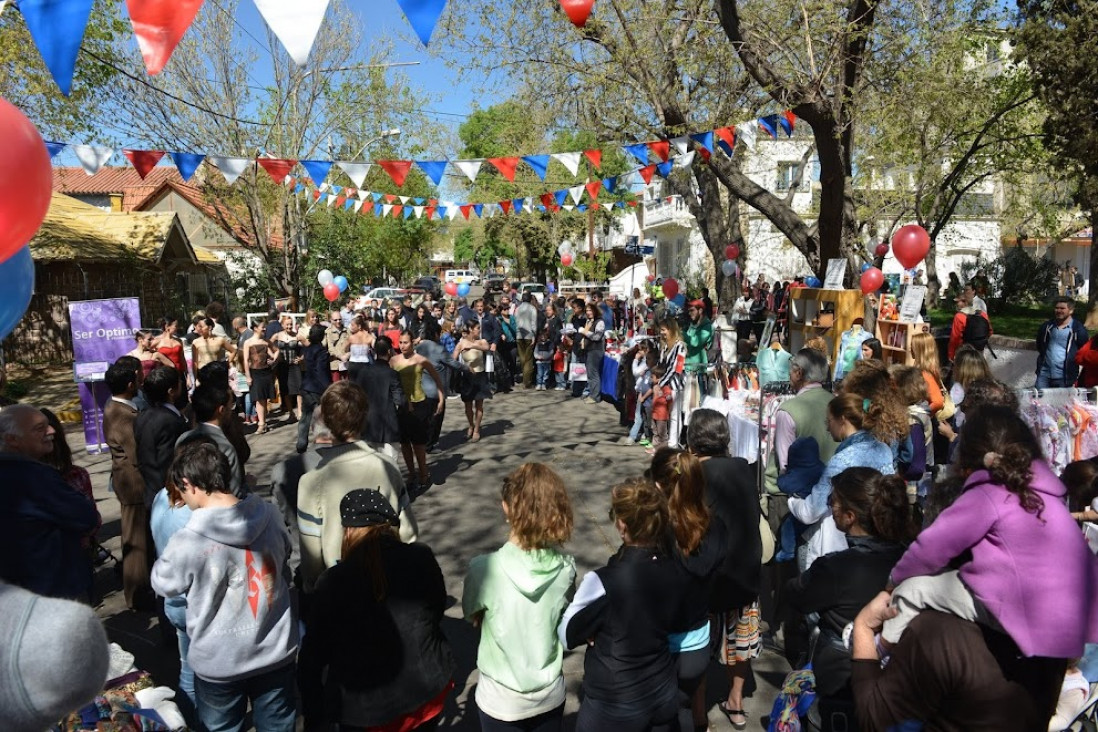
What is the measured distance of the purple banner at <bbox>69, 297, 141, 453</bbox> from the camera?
9.92 metres

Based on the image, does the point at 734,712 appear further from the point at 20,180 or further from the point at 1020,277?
the point at 1020,277

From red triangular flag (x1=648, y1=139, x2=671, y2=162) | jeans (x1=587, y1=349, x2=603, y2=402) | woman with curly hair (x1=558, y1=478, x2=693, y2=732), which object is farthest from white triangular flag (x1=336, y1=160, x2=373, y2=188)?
woman with curly hair (x1=558, y1=478, x2=693, y2=732)

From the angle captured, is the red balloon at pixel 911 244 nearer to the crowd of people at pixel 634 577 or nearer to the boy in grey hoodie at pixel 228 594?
the crowd of people at pixel 634 577

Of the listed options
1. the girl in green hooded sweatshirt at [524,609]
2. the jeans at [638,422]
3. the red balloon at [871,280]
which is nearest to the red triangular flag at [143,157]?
the jeans at [638,422]

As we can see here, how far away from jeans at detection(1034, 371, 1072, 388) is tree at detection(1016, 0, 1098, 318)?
4879 millimetres

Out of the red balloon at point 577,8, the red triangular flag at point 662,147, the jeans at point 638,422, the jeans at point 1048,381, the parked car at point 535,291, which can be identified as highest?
the red balloon at point 577,8

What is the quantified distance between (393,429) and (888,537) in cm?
520

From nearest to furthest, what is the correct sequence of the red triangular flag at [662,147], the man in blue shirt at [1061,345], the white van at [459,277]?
the man in blue shirt at [1061,345], the red triangular flag at [662,147], the white van at [459,277]

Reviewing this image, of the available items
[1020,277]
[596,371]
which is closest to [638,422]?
[596,371]

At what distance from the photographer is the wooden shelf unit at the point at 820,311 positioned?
1097 cm

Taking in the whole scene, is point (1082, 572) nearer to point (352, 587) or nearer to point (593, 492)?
point (352, 587)

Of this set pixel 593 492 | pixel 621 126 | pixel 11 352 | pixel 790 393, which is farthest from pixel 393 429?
pixel 11 352

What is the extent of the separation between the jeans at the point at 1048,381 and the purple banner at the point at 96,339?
39.2 ft

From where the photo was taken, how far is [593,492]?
7922 mm
